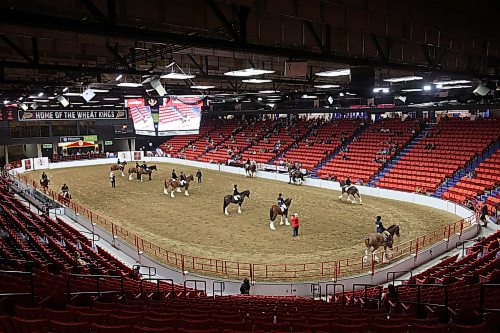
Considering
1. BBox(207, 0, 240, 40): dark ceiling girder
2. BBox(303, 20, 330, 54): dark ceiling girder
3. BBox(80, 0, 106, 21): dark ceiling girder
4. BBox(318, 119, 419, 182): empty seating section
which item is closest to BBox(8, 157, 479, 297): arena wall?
BBox(303, 20, 330, 54): dark ceiling girder

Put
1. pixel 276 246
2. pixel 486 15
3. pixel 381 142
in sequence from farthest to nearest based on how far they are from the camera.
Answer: pixel 381 142, pixel 276 246, pixel 486 15

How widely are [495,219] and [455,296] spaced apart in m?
13.4

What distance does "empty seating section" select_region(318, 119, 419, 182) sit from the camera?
3225cm

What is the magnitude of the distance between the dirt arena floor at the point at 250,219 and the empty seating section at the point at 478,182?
2501 mm

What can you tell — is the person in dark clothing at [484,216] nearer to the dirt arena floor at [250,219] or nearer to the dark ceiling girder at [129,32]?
the dirt arena floor at [250,219]

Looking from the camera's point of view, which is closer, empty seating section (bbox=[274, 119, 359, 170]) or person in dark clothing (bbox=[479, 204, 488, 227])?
person in dark clothing (bbox=[479, 204, 488, 227])

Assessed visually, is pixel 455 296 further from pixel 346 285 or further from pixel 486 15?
pixel 486 15

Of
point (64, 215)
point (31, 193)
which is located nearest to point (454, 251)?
point (64, 215)

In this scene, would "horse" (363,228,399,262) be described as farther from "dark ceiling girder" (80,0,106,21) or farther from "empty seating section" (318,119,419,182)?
"empty seating section" (318,119,419,182)

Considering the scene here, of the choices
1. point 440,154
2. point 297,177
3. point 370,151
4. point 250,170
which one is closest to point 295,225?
point 297,177

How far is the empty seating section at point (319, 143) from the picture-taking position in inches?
1492

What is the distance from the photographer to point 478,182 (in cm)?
2447

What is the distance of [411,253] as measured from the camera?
1560 cm

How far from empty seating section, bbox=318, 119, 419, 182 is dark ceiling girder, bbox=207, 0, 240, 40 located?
2405 centimetres
